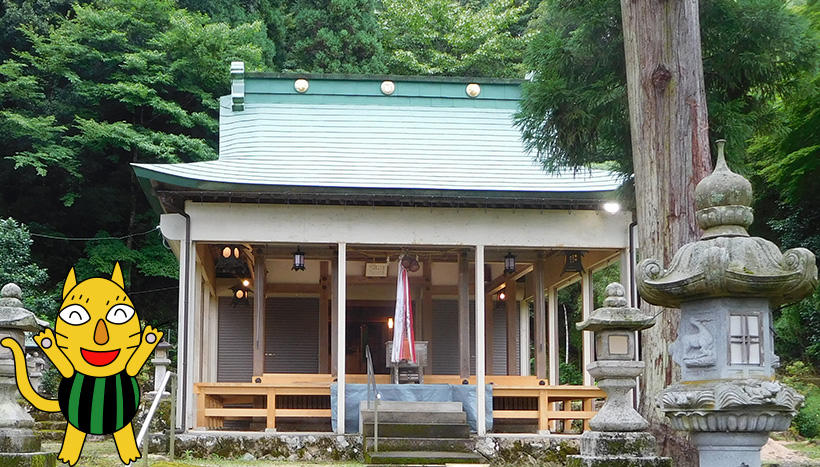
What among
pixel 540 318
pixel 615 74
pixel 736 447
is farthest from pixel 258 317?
pixel 736 447

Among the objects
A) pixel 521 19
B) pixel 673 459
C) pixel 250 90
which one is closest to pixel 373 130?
pixel 250 90

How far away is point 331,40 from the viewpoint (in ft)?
94.4

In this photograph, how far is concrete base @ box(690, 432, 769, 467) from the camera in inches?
237

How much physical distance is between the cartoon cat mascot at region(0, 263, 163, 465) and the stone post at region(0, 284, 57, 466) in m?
1.66

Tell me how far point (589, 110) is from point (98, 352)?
7.61 m

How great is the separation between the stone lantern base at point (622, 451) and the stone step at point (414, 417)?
4941 mm

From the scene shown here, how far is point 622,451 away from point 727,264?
3057 mm

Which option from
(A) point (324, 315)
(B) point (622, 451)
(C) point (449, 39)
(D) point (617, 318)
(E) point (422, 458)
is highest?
(C) point (449, 39)

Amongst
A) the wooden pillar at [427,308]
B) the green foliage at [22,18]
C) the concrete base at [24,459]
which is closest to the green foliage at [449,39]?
the green foliage at [22,18]

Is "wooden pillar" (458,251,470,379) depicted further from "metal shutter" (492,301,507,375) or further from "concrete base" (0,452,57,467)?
"concrete base" (0,452,57,467)

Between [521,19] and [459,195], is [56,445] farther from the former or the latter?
[521,19]

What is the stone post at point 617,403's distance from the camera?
27.7ft

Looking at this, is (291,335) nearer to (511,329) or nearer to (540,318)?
(511,329)

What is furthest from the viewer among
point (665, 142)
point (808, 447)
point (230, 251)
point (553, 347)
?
point (553, 347)
